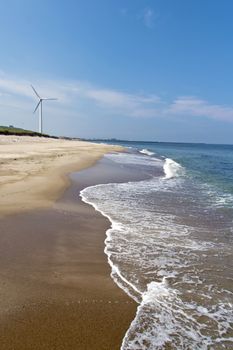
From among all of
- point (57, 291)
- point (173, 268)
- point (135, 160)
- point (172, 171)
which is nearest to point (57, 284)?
point (57, 291)

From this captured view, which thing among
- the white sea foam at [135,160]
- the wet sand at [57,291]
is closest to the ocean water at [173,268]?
the wet sand at [57,291]

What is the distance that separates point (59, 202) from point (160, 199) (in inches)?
187

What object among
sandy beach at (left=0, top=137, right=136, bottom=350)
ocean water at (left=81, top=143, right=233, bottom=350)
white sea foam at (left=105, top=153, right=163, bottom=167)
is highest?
sandy beach at (left=0, top=137, right=136, bottom=350)

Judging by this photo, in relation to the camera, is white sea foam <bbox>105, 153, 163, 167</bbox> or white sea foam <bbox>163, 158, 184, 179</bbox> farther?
white sea foam <bbox>105, 153, 163, 167</bbox>

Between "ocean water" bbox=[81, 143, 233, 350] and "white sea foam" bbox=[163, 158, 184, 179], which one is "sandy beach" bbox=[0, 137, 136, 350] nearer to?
"ocean water" bbox=[81, 143, 233, 350]

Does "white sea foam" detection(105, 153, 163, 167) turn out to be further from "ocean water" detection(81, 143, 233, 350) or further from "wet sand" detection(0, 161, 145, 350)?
"wet sand" detection(0, 161, 145, 350)

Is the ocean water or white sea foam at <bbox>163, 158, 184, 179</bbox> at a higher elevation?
the ocean water

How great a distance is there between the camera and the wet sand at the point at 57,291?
14.3 feet

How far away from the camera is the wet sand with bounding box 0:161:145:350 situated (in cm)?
435

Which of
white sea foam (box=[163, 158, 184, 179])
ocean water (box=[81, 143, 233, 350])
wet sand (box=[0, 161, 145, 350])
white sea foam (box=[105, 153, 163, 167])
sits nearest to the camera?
wet sand (box=[0, 161, 145, 350])

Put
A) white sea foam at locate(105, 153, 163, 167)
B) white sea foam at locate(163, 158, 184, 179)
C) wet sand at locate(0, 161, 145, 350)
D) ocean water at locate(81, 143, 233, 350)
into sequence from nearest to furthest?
wet sand at locate(0, 161, 145, 350), ocean water at locate(81, 143, 233, 350), white sea foam at locate(163, 158, 184, 179), white sea foam at locate(105, 153, 163, 167)

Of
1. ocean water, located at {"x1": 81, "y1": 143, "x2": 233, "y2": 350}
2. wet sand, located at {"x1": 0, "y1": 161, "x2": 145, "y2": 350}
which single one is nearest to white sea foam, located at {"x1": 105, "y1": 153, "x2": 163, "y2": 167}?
ocean water, located at {"x1": 81, "y1": 143, "x2": 233, "y2": 350}

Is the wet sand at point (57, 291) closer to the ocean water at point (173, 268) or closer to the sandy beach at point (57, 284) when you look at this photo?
the sandy beach at point (57, 284)

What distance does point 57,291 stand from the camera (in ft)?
18.2
